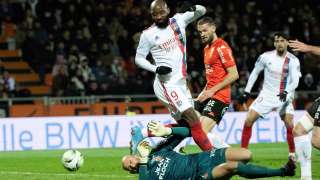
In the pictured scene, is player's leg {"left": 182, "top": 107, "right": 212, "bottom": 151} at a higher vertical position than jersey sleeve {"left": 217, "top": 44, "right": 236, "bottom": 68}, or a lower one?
lower

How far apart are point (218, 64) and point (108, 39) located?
12075 millimetres

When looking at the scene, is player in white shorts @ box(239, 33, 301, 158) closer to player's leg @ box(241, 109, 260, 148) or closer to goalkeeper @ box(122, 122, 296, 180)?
player's leg @ box(241, 109, 260, 148)

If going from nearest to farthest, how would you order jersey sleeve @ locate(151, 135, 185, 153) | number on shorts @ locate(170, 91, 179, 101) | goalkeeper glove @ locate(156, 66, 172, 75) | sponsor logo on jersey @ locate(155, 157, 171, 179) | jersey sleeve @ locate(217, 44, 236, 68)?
sponsor logo on jersey @ locate(155, 157, 171, 179)
jersey sleeve @ locate(151, 135, 185, 153)
goalkeeper glove @ locate(156, 66, 172, 75)
number on shorts @ locate(170, 91, 179, 101)
jersey sleeve @ locate(217, 44, 236, 68)

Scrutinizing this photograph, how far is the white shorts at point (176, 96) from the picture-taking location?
10500 millimetres

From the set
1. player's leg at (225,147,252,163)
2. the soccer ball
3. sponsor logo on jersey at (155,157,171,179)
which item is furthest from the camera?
the soccer ball

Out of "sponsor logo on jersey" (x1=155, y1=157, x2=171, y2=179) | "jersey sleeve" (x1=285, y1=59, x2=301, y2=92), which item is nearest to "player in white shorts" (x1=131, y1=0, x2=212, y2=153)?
"sponsor logo on jersey" (x1=155, y1=157, x2=171, y2=179)

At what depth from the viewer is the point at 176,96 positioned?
10.6 metres

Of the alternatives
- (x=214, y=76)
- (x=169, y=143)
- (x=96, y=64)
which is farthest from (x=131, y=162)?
(x=96, y=64)

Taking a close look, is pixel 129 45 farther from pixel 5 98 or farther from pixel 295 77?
pixel 295 77

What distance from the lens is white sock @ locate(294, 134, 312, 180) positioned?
975cm

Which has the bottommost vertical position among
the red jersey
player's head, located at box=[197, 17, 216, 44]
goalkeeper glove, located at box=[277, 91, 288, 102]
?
goalkeeper glove, located at box=[277, 91, 288, 102]

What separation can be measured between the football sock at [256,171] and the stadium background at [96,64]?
837cm

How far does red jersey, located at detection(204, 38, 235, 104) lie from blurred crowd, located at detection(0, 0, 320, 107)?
939cm

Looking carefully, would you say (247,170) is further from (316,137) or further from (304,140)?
(304,140)
